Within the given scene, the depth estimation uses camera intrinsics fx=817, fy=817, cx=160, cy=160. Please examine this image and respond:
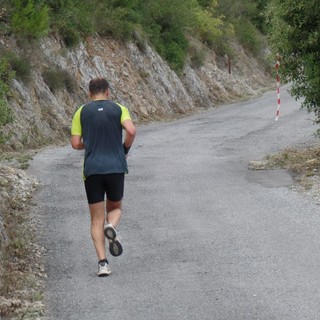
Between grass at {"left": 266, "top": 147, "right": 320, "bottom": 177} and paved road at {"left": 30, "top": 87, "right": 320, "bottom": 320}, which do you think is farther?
grass at {"left": 266, "top": 147, "right": 320, "bottom": 177}

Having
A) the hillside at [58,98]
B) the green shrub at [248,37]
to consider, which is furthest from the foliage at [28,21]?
the green shrub at [248,37]

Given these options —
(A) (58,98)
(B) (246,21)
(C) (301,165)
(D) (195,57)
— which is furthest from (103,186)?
(B) (246,21)

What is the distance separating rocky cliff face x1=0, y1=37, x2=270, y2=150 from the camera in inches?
907

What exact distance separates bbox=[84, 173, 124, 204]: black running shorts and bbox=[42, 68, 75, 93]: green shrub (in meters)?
17.2

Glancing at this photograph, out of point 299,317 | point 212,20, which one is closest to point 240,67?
point 212,20

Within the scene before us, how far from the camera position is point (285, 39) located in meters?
17.3

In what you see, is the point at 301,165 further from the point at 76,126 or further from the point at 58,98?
the point at 58,98

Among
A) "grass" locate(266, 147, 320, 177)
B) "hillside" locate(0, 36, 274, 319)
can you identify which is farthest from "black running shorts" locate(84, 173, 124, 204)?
"grass" locate(266, 147, 320, 177)

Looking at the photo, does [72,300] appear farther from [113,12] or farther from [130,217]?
[113,12]

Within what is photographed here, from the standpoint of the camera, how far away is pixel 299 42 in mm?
17141

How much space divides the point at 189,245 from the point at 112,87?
2040 centimetres

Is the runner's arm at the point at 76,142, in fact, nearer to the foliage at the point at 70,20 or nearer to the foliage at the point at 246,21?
the foliage at the point at 70,20

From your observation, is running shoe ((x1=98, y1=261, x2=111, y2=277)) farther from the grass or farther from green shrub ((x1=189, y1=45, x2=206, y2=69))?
green shrub ((x1=189, y1=45, x2=206, y2=69))

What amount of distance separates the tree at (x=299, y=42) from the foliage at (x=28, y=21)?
924 cm
